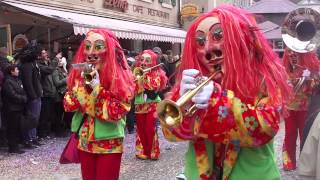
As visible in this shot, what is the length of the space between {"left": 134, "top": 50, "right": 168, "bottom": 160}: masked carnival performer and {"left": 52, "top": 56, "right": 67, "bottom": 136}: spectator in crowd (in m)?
1.97

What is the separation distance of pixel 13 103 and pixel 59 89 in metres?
1.44

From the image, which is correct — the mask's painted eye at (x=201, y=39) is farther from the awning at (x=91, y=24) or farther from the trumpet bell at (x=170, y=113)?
the awning at (x=91, y=24)

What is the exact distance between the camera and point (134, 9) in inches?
714

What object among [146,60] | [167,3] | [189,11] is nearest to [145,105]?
[146,60]

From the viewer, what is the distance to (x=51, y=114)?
9.25 metres

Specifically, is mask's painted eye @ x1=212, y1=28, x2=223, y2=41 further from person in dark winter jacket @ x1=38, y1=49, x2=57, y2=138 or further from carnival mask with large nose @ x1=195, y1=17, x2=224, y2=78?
person in dark winter jacket @ x1=38, y1=49, x2=57, y2=138

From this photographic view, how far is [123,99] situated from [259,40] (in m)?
1.70

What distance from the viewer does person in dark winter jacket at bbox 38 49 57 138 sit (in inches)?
343

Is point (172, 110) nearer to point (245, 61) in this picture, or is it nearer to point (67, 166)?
point (245, 61)

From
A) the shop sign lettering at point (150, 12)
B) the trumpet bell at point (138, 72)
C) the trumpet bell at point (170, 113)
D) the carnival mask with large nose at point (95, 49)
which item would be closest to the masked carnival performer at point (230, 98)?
the trumpet bell at point (170, 113)

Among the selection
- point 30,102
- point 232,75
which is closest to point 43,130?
point 30,102

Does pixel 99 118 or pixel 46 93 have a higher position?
pixel 99 118

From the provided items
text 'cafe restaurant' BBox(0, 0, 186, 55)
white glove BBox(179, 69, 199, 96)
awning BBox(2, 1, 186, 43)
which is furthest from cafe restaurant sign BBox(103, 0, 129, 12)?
white glove BBox(179, 69, 199, 96)

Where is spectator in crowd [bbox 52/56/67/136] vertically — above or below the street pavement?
above
